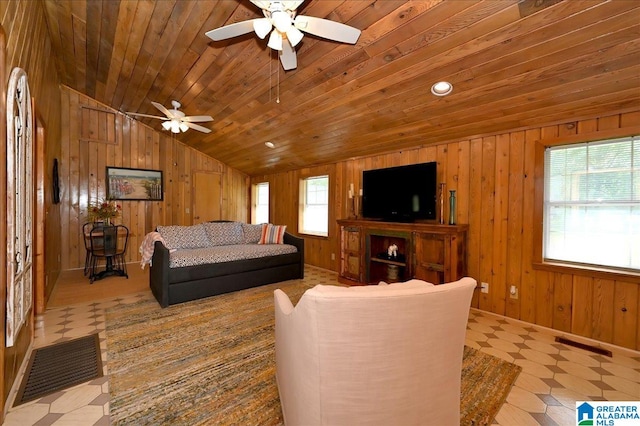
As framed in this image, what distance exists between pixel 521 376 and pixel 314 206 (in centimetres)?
429

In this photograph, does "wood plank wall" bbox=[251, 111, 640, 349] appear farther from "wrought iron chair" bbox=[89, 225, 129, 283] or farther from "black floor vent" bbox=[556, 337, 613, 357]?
"wrought iron chair" bbox=[89, 225, 129, 283]

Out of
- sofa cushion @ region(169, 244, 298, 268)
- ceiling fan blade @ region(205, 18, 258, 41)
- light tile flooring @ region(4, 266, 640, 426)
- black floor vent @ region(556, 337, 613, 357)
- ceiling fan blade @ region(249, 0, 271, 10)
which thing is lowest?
light tile flooring @ region(4, 266, 640, 426)

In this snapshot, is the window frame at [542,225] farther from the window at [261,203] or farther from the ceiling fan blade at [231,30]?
the window at [261,203]

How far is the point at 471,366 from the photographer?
2.12m

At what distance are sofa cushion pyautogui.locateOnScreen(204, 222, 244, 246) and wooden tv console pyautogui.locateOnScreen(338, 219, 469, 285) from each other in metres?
1.84

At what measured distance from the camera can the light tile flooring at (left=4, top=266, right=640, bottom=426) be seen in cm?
160

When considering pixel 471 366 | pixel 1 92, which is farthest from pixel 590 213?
pixel 1 92

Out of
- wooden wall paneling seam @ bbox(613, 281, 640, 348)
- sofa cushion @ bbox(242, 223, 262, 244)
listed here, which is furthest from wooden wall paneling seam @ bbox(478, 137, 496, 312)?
sofa cushion @ bbox(242, 223, 262, 244)

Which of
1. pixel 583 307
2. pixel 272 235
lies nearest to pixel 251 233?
pixel 272 235

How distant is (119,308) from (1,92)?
2.57m

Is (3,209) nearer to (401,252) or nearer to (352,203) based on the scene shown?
(352,203)

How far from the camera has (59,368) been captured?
202 cm

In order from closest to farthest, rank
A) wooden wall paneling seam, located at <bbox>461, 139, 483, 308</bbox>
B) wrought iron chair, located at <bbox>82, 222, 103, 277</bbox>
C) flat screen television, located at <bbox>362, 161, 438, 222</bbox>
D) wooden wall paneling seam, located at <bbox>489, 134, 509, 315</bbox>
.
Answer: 1. wooden wall paneling seam, located at <bbox>489, 134, 509, 315</bbox>
2. wooden wall paneling seam, located at <bbox>461, 139, 483, 308</bbox>
3. flat screen television, located at <bbox>362, 161, 438, 222</bbox>
4. wrought iron chair, located at <bbox>82, 222, 103, 277</bbox>

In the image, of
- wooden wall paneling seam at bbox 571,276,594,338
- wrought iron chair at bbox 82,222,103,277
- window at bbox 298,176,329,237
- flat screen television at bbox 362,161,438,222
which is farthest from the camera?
window at bbox 298,176,329,237
